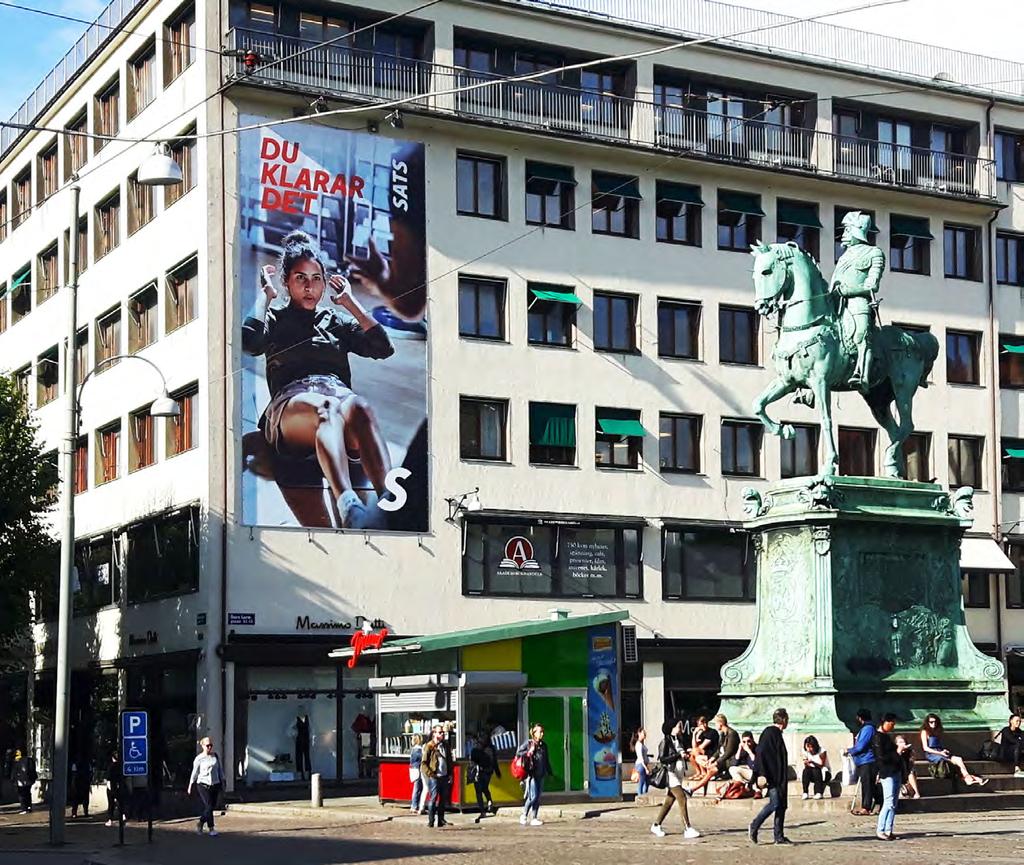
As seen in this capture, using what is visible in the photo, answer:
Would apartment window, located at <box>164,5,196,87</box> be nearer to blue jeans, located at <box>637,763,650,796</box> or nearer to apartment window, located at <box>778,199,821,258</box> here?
apartment window, located at <box>778,199,821,258</box>

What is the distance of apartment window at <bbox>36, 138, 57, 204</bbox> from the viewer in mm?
61156

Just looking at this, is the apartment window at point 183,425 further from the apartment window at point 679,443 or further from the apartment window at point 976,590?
the apartment window at point 976,590

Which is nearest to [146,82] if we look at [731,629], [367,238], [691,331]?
[367,238]

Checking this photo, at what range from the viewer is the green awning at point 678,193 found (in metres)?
54.2

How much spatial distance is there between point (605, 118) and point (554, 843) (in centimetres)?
2973

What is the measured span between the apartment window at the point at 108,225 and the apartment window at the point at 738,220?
655 inches

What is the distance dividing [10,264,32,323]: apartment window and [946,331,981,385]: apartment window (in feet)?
94.7

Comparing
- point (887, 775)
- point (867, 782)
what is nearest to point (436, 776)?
point (867, 782)

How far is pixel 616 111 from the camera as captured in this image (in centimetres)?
5372

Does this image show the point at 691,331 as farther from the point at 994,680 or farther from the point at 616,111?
the point at 994,680

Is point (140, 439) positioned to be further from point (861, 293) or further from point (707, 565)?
point (861, 293)

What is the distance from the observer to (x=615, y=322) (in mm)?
53438

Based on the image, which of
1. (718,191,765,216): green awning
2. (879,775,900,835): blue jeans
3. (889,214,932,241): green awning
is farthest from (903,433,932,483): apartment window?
(879,775,900,835): blue jeans

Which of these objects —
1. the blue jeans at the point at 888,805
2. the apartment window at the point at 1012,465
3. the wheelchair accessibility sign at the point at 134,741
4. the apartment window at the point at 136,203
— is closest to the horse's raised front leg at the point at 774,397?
the blue jeans at the point at 888,805
